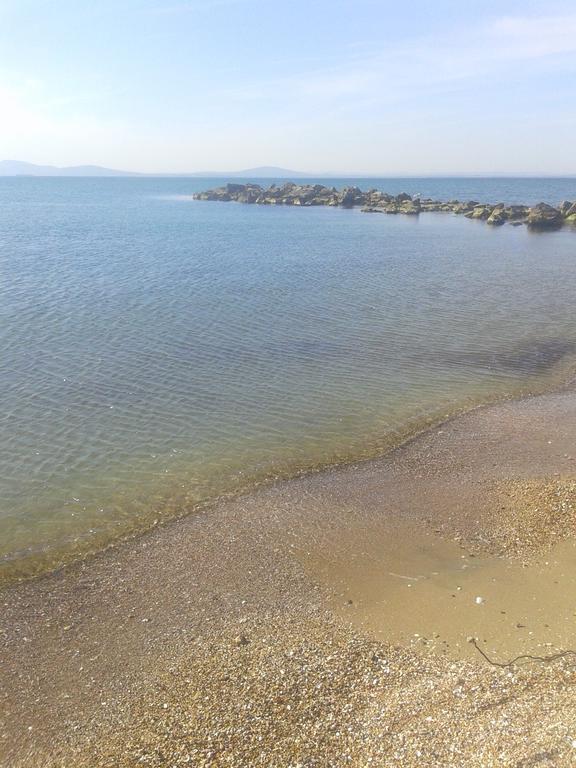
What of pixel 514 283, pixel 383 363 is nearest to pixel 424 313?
pixel 383 363

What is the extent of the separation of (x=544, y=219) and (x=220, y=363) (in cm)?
8421

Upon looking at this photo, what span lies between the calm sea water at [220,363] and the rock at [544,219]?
110 ft

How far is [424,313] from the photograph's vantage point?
38.9 m

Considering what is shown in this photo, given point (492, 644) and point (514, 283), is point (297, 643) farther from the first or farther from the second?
point (514, 283)

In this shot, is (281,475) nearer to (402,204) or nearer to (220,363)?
(220,363)

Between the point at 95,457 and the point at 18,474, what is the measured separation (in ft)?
8.37

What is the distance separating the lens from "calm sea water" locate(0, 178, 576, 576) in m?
18.5

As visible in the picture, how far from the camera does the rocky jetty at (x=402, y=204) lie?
3794 inches

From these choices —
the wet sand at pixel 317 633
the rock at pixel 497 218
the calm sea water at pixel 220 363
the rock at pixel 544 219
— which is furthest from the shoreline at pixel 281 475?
the rock at pixel 497 218

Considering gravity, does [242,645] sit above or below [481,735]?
below

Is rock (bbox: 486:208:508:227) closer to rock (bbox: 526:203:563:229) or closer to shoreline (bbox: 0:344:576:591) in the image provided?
rock (bbox: 526:203:563:229)

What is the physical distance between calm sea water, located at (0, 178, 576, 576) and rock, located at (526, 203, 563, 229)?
33.4 metres

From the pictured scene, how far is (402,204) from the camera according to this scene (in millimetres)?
131500

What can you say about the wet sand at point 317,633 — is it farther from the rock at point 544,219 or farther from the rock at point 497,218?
the rock at point 497,218
